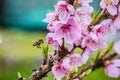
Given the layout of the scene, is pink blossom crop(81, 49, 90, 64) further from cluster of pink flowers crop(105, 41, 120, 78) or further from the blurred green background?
the blurred green background

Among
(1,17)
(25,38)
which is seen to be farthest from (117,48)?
(1,17)

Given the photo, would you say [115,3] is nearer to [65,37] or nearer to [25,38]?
[65,37]

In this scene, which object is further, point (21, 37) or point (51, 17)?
point (21, 37)

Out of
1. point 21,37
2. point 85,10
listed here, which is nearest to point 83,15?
point 85,10

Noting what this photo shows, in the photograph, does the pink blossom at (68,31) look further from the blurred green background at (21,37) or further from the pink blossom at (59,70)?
the blurred green background at (21,37)

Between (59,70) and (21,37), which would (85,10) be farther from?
(21,37)

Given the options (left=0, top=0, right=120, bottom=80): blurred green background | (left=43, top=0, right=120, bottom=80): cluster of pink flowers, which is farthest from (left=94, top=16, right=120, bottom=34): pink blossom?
(left=0, top=0, right=120, bottom=80): blurred green background

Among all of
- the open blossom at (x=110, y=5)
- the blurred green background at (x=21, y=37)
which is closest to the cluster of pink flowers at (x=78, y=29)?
the open blossom at (x=110, y=5)

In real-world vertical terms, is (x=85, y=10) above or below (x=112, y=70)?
above
